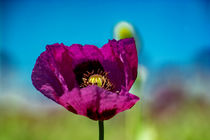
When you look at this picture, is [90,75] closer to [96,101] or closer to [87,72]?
[87,72]

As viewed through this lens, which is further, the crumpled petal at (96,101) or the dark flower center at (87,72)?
the dark flower center at (87,72)

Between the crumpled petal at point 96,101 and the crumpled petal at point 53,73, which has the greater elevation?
the crumpled petal at point 53,73

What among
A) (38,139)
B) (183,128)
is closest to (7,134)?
(38,139)

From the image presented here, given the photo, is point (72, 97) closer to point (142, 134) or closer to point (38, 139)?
point (142, 134)

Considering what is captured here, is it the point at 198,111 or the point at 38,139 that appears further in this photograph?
the point at 38,139

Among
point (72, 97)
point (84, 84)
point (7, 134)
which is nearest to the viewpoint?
point (72, 97)

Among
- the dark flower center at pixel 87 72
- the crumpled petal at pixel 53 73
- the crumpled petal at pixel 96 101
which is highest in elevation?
the dark flower center at pixel 87 72

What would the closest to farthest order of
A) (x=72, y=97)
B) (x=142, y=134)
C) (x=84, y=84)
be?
1. (x=72, y=97)
2. (x=84, y=84)
3. (x=142, y=134)

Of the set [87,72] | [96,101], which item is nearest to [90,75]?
[87,72]
